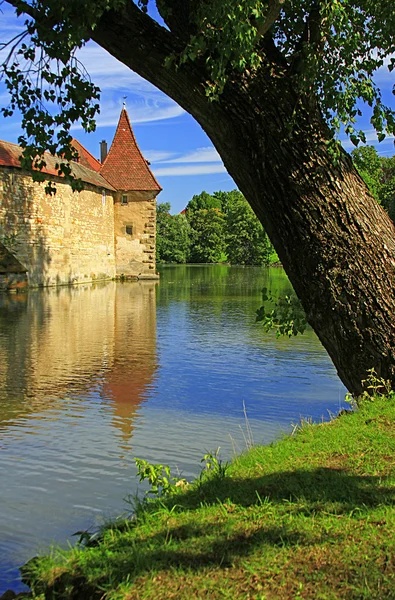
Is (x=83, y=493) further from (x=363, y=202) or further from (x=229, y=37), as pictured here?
(x=229, y=37)

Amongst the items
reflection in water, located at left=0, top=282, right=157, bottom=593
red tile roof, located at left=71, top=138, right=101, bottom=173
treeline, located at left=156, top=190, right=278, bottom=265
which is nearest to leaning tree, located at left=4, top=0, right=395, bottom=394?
reflection in water, located at left=0, top=282, right=157, bottom=593

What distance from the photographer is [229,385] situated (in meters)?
9.91

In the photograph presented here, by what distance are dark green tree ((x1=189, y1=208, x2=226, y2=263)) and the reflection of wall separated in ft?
229

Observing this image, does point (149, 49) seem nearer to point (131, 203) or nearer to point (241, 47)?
point (241, 47)

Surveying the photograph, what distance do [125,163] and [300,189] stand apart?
34009 mm

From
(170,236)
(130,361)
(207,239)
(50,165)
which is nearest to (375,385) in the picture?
(130,361)

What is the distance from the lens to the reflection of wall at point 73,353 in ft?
29.8

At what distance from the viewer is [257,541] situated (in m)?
3.18

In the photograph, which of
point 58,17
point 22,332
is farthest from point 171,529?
point 22,332

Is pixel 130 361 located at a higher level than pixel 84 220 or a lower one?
lower

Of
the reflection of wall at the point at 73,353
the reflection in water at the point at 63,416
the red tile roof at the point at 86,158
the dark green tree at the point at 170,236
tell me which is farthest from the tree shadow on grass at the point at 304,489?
the dark green tree at the point at 170,236

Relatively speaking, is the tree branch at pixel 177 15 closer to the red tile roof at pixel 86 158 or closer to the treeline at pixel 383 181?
the treeline at pixel 383 181

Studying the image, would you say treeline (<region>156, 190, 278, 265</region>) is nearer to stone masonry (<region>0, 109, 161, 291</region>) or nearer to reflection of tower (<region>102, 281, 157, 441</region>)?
stone masonry (<region>0, 109, 161, 291</region>)

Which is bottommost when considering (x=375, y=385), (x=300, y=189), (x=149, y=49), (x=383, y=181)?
(x=375, y=385)
